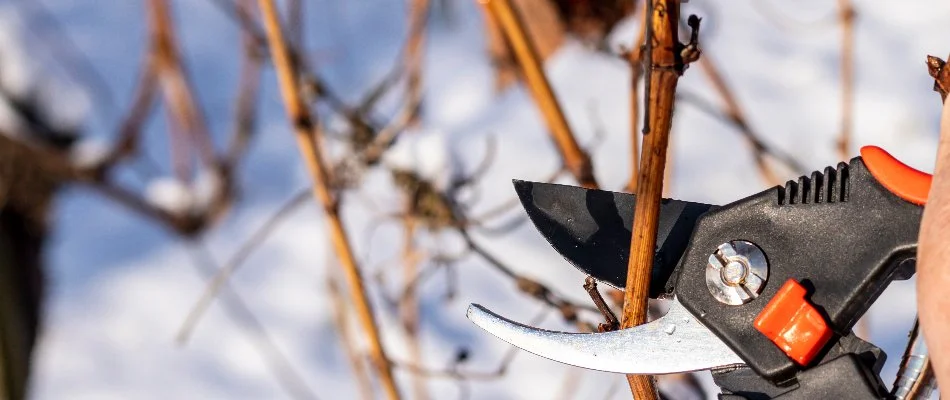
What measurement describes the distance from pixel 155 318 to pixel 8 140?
39 centimetres

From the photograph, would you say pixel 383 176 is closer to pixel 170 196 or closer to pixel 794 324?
pixel 170 196

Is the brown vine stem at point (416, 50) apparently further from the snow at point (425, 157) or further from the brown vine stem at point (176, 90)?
the brown vine stem at point (176, 90)

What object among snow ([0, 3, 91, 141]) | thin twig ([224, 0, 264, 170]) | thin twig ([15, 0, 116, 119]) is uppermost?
thin twig ([15, 0, 116, 119])

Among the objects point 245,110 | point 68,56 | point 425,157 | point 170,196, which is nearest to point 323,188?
point 425,157

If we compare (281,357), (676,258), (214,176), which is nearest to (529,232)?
(281,357)

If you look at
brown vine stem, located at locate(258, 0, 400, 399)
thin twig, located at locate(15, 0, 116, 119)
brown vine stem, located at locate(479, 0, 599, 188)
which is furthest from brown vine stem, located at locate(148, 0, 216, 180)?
brown vine stem, located at locate(479, 0, 599, 188)

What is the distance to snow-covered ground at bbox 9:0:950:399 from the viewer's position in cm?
131

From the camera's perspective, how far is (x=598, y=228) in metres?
0.46

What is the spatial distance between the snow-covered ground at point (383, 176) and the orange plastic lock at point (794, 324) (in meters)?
0.74

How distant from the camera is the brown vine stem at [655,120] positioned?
0.34 metres

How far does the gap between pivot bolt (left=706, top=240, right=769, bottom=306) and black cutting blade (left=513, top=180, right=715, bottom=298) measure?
21 millimetres

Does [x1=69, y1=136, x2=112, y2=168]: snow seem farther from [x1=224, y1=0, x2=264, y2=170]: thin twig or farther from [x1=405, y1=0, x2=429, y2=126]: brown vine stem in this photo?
[x1=405, y1=0, x2=429, y2=126]: brown vine stem

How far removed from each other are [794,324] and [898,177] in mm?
88

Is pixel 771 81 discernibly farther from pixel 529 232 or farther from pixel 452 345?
pixel 452 345
